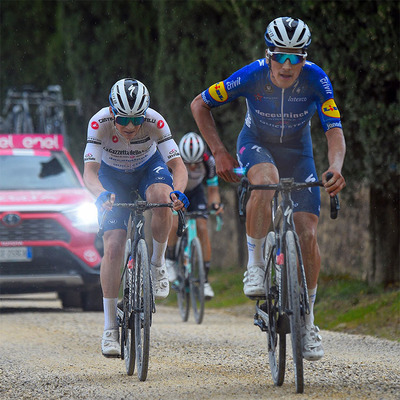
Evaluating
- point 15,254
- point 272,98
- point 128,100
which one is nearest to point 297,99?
point 272,98

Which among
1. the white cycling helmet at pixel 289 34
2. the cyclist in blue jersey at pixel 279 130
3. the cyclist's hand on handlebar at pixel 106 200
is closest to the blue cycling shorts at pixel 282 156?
the cyclist in blue jersey at pixel 279 130

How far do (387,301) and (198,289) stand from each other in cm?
249

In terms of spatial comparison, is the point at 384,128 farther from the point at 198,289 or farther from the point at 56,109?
the point at 56,109

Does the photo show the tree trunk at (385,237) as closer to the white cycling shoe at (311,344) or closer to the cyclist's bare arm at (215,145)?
the cyclist's bare arm at (215,145)

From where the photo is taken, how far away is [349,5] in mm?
11219

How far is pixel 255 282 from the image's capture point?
21.8 ft

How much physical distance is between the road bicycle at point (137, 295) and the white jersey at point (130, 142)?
0.48 metres

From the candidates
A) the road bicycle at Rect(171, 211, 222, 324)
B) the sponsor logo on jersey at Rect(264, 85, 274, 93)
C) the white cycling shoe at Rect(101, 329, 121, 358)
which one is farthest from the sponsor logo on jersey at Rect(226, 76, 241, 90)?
the road bicycle at Rect(171, 211, 222, 324)

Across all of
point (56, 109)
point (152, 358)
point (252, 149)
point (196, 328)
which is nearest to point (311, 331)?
point (252, 149)

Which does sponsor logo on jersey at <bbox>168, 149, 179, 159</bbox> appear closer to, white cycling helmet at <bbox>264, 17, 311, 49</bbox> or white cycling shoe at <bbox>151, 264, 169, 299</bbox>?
white cycling shoe at <bbox>151, 264, 169, 299</bbox>

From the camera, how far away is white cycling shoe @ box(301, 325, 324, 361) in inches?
237

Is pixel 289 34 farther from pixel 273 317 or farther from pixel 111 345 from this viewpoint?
pixel 111 345

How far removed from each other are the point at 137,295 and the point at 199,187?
6.04m

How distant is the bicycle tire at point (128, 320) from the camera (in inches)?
270
